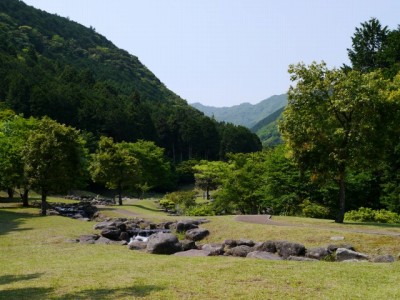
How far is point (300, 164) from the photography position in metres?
29.8

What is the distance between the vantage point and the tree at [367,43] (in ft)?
209

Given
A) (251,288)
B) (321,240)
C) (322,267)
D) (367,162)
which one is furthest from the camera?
(367,162)

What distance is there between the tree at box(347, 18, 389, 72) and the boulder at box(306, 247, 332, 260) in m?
51.0

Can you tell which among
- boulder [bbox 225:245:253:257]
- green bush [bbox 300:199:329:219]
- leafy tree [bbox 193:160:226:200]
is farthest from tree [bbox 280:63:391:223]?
leafy tree [bbox 193:160:226:200]

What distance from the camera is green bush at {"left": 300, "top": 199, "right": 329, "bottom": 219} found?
42.5 metres

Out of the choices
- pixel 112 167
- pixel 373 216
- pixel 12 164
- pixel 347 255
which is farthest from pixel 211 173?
pixel 347 255

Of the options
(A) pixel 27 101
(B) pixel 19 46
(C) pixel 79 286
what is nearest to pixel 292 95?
(C) pixel 79 286

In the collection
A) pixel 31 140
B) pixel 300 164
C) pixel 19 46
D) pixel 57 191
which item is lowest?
pixel 57 191

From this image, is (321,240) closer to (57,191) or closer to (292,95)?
(292,95)

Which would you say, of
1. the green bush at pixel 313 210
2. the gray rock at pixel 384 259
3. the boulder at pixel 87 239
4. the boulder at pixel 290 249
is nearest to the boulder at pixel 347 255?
the gray rock at pixel 384 259

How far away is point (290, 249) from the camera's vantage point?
20500mm

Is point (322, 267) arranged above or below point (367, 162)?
below

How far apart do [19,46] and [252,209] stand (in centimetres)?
16528

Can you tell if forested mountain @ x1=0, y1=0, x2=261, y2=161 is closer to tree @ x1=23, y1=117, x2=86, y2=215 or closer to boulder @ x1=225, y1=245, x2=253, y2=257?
tree @ x1=23, y1=117, x2=86, y2=215
